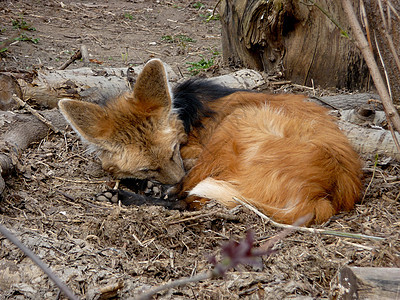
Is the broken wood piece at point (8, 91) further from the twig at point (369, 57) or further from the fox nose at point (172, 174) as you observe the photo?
the twig at point (369, 57)

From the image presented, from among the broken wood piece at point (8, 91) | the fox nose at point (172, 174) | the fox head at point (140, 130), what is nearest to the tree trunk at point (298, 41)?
the fox head at point (140, 130)

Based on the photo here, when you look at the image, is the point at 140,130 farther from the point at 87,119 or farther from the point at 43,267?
the point at 43,267

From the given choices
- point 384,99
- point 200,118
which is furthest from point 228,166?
point 384,99

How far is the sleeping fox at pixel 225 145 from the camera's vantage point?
285cm

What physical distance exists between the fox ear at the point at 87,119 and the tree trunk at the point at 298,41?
2.96 m

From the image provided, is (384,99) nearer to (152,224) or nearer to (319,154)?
(319,154)

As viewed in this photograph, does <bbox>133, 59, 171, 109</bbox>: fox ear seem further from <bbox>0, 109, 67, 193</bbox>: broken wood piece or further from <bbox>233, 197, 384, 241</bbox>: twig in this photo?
<bbox>0, 109, 67, 193</bbox>: broken wood piece

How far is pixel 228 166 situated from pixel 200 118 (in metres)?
0.64

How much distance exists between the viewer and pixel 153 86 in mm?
3293

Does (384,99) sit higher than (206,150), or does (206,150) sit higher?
(384,99)

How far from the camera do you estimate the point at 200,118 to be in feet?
11.8

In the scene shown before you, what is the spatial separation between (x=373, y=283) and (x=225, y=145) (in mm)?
1937

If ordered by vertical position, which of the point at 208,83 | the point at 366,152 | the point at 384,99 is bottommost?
the point at 366,152

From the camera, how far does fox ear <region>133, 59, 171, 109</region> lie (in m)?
3.17
